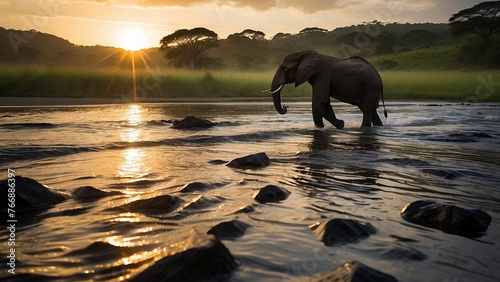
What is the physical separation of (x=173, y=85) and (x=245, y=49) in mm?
51639

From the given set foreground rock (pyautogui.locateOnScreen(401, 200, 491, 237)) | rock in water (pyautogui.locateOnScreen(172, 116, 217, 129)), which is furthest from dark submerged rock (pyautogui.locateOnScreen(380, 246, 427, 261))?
rock in water (pyautogui.locateOnScreen(172, 116, 217, 129))

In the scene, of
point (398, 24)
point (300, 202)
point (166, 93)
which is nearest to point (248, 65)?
point (166, 93)

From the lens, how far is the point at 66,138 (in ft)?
19.4

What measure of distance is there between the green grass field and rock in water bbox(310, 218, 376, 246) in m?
17.4

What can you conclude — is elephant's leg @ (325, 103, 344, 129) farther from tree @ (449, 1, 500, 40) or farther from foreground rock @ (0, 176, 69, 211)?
tree @ (449, 1, 500, 40)

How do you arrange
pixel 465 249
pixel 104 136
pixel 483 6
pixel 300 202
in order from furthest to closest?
pixel 483 6, pixel 104 136, pixel 300 202, pixel 465 249

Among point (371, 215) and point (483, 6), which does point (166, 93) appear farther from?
point (483, 6)

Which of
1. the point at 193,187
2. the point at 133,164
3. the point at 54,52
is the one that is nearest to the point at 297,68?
the point at 133,164

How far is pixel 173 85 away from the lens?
20594 millimetres

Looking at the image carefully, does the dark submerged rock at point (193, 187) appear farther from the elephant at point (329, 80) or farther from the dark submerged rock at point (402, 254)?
the elephant at point (329, 80)

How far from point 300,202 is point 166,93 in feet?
60.3

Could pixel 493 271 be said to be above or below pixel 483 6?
below

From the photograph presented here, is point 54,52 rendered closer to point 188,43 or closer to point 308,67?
point 188,43

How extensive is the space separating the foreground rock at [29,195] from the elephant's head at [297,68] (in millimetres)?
5464
